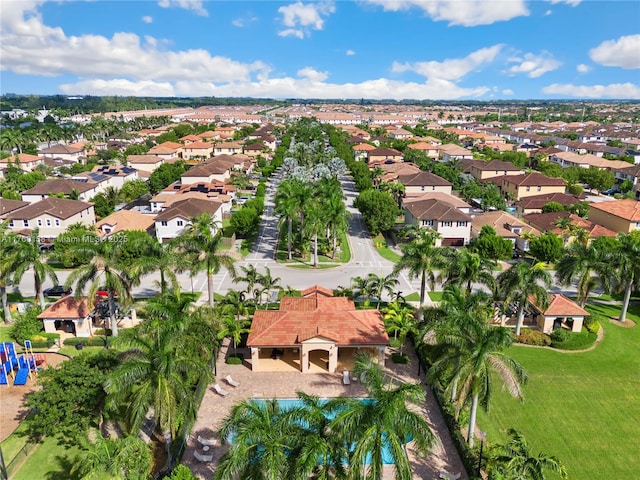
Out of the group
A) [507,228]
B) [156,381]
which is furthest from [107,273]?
[507,228]

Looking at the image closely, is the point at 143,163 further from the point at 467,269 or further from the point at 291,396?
the point at 467,269

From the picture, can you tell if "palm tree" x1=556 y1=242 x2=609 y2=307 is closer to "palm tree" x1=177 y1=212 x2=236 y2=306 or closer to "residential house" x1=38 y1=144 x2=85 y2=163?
"palm tree" x1=177 y1=212 x2=236 y2=306

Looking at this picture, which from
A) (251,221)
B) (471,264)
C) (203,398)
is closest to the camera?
(203,398)

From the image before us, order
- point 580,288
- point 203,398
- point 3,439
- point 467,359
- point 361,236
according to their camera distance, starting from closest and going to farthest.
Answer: point 467,359, point 3,439, point 203,398, point 580,288, point 361,236

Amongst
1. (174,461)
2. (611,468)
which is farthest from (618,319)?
(174,461)

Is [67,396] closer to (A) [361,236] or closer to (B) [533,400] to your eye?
(B) [533,400]

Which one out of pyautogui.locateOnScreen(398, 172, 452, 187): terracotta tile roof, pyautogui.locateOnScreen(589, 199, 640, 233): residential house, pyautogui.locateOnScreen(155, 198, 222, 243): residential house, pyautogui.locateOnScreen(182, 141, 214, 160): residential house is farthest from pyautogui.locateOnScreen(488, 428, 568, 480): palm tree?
pyautogui.locateOnScreen(182, 141, 214, 160): residential house

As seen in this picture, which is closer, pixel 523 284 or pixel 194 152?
pixel 523 284
